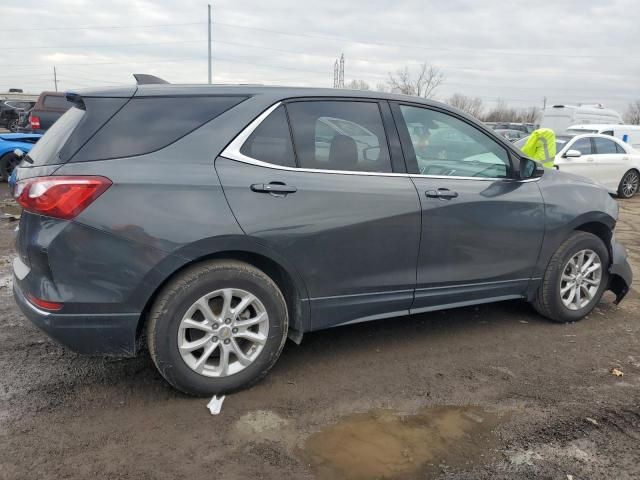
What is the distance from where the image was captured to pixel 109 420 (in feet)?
9.59

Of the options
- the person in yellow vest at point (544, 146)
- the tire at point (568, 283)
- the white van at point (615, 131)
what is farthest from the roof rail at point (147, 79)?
the white van at point (615, 131)

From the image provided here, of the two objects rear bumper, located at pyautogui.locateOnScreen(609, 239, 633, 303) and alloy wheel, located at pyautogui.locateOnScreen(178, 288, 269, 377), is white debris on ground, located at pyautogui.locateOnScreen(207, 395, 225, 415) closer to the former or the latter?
alloy wheel, located at pyautogui.locateOnScreen(178, 288, 269, 377)

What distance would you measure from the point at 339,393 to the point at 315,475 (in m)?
0.79

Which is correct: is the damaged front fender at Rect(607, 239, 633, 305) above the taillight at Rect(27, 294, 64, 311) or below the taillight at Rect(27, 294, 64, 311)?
below

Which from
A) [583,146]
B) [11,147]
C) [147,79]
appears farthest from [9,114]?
[147,79]

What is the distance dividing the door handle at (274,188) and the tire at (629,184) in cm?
1280

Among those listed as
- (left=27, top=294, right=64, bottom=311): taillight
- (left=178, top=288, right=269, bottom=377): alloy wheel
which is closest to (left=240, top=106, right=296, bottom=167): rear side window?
(left=178, top=288, right=269, bottom=377): alloy wheel

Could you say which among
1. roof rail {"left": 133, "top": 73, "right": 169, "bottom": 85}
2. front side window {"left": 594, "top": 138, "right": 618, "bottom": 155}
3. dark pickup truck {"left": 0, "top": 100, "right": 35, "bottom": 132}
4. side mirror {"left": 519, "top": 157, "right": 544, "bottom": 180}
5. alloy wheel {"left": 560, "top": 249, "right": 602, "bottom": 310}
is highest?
roof rail {"left": 133, "top": 73, "right": 169, "bottom": 85}

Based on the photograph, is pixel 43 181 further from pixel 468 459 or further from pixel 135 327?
pixel 468 459

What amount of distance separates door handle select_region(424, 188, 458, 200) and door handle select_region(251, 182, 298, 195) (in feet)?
3.20

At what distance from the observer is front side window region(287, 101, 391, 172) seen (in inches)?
130

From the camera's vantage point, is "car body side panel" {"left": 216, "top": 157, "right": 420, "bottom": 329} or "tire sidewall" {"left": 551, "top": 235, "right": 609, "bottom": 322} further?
"tire sidewall" {"left": 551, "top": 235, "right": 609, "bottom": 322}

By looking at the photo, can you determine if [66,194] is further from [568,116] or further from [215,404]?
[568,116]

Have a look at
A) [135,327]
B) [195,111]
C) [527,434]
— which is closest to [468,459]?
[527,434]
